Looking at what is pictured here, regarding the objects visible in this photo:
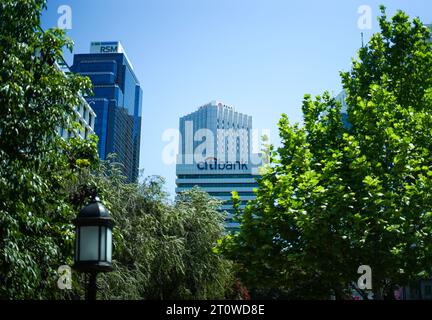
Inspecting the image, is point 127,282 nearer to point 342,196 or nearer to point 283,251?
point 283,251

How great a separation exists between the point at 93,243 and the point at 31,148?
658 centimetres

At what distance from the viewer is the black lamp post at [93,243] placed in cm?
698

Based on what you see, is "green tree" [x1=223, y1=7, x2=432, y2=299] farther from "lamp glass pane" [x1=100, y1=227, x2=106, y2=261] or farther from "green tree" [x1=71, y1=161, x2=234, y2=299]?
"lamp glass pane" [x1=100, y1=227, x2=106, y2=261]

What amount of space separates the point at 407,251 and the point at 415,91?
7.42 meters

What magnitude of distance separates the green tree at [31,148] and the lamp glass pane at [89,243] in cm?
492

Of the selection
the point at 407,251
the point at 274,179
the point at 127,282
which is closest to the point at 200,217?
the point at 127,282

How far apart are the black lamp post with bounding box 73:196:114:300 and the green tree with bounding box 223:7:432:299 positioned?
10.9 m

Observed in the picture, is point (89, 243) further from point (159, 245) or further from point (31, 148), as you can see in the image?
point (159, 245)

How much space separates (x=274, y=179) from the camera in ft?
66.5

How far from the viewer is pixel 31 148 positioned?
12.9 metres

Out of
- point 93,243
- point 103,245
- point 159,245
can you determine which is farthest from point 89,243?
point 159,245

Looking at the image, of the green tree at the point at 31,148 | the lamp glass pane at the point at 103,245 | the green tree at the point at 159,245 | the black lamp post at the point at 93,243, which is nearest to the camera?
the black lamp post at the point at 93,243

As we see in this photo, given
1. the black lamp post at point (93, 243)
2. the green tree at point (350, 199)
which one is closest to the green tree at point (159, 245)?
the green tree at point (350, 199)

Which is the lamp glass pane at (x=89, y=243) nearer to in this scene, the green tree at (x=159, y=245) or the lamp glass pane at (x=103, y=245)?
the lamp glass pane at (x=103, y=245)
